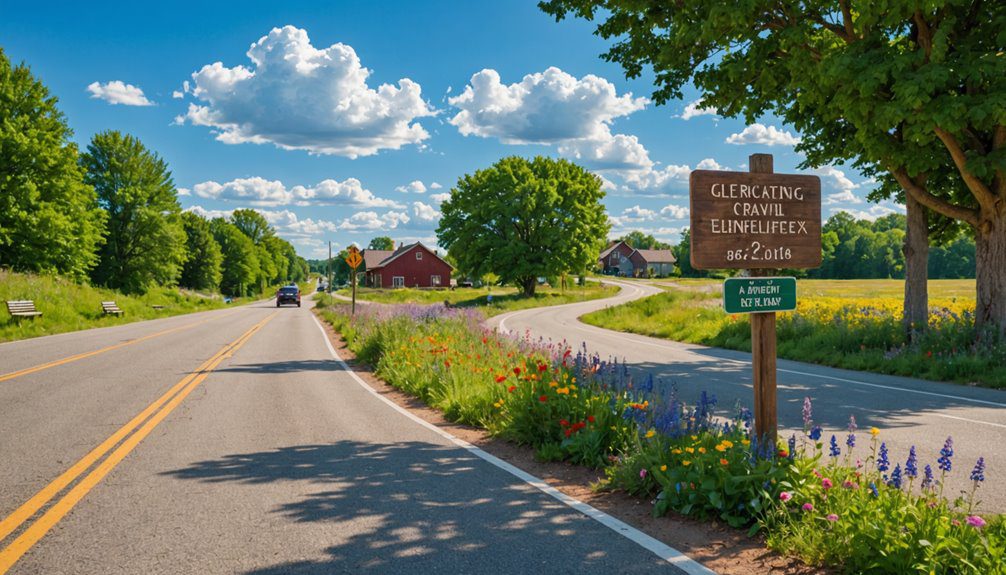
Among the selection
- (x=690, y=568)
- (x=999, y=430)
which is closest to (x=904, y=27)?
(x=999, y=430)

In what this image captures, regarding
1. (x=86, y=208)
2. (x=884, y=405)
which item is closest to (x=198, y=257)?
(x=86, y=208)

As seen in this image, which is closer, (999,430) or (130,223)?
(999,430)

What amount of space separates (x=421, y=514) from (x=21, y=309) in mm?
24333

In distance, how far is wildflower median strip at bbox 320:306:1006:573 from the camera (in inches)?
140

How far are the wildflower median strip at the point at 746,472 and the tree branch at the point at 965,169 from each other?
26.5 ft

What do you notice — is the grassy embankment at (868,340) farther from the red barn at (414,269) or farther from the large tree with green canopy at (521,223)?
the red barn at (414,269)

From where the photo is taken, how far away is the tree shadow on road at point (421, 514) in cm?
387

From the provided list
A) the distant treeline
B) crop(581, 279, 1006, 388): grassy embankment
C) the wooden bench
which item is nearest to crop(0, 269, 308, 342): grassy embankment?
the wooden bench

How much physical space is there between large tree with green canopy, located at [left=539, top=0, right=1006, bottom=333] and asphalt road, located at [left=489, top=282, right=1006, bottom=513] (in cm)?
366

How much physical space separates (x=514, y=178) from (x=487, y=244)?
6.05 meters

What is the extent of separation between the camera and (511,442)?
716 cm

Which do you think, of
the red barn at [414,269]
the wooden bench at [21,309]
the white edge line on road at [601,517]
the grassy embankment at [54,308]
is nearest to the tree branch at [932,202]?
the white edge line on road at [601,517]

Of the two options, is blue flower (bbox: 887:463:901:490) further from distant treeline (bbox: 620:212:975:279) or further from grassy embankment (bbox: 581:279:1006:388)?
distant treeline (bbox: 620:212:975:279)

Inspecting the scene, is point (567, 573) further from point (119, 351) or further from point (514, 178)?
point (514, 178)
